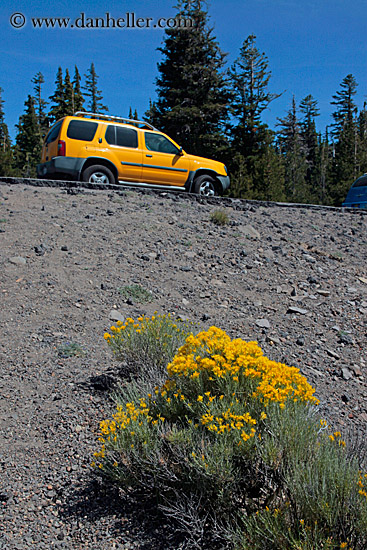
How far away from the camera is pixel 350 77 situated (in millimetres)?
61969

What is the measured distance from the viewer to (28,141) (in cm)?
4994

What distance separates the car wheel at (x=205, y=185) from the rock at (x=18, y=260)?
7178mm

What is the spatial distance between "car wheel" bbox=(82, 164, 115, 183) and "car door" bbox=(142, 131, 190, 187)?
42.3 inches

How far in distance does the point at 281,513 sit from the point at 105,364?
2508mm

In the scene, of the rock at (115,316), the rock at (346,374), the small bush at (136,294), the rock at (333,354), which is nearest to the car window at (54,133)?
the small bush at (136,294)

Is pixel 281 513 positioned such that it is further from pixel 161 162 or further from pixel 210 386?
pixel 161 162

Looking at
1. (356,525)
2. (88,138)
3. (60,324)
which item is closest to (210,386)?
(356,525)

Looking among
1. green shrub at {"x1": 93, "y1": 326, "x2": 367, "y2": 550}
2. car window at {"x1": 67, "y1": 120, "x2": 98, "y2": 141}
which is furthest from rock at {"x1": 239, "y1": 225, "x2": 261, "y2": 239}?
green shrub at {"x1": 93, "y1": 326, "x2": 367, "y2": 550}

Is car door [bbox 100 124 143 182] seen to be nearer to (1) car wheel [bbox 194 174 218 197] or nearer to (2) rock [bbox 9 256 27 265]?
(1) car wheel [bbox 194 174 218 197]

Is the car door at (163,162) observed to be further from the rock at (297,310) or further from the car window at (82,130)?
the rock at (297,310)

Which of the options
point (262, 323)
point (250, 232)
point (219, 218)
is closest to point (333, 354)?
point (262, 323)

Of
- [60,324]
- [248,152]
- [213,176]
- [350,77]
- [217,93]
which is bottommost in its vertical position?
[60,324]

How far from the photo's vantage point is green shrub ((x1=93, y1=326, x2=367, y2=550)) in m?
2.17

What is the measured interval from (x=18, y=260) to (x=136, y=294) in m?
1.74
